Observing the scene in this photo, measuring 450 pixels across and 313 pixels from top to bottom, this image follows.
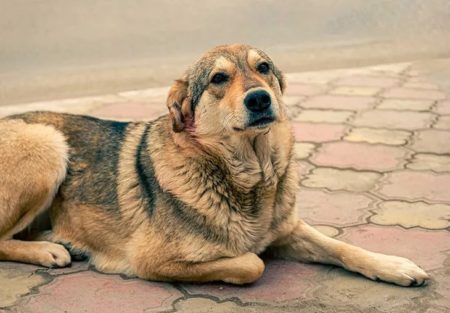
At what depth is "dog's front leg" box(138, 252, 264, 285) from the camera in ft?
11.7

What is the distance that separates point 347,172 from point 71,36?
481 cm

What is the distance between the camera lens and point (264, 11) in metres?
10.2

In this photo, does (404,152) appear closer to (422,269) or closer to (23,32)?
(422,269)

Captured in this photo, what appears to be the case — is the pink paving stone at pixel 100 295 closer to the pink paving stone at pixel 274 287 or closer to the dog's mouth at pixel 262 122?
the pink paving stone at pixel 274 287

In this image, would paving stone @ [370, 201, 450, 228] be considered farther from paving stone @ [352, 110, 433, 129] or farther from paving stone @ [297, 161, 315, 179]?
paving stone @ [352, 110, 433, 129]

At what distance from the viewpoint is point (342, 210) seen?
4.57m

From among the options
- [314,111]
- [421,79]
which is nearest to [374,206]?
[314,111]

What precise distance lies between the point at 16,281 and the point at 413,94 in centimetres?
479

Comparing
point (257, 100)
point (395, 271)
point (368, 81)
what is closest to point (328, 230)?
point (395, 271)

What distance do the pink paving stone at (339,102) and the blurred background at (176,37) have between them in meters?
1.35

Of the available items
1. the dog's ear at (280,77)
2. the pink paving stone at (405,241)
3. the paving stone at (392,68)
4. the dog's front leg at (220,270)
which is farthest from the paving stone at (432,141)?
the dog's front leg at (220,270)

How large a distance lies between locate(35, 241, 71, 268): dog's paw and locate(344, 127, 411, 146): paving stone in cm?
278

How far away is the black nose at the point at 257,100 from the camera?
3535 millimetres

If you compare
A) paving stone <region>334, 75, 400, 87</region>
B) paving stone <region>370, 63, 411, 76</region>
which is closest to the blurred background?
paving stone <region>370, 63, 411, 76</region>
